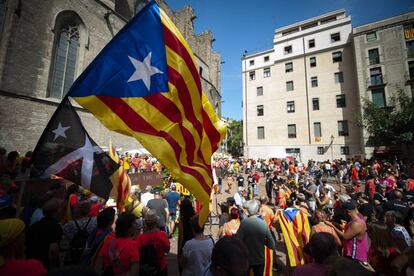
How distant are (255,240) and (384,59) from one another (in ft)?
105

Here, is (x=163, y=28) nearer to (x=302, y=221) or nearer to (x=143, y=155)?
(x=302, y=221)

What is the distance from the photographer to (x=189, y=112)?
9.55ft

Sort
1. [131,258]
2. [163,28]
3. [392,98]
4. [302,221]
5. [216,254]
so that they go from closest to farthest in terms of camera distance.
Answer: [216,254]
[131,258]
[163,28]
[302,221]
[392,98]

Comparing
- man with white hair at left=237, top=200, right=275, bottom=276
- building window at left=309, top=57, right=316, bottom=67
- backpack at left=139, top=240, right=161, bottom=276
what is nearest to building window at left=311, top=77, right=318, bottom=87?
building window at left=309, top=57, right=316, bottom=67

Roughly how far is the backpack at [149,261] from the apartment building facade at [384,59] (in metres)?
28.5

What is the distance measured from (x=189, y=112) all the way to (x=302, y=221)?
315 centimetres

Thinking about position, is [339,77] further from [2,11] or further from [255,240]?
[2,11]

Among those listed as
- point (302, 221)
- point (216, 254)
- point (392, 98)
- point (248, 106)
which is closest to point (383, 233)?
point (302, 221)

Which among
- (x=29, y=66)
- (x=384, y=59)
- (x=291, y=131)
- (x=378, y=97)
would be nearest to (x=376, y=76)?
(x=384, y=59)

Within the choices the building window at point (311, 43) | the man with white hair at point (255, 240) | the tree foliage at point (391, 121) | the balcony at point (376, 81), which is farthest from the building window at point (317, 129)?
the man with white hair at point (255, 240)

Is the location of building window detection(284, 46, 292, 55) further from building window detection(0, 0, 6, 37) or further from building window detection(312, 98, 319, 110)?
building window detection(0, 0, 6, 37)

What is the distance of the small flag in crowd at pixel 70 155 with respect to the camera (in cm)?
269

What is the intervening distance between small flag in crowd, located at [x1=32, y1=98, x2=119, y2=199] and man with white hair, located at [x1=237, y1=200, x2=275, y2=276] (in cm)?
246

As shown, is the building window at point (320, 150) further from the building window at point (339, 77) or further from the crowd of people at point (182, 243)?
the crowd of people at point (182, 243)
